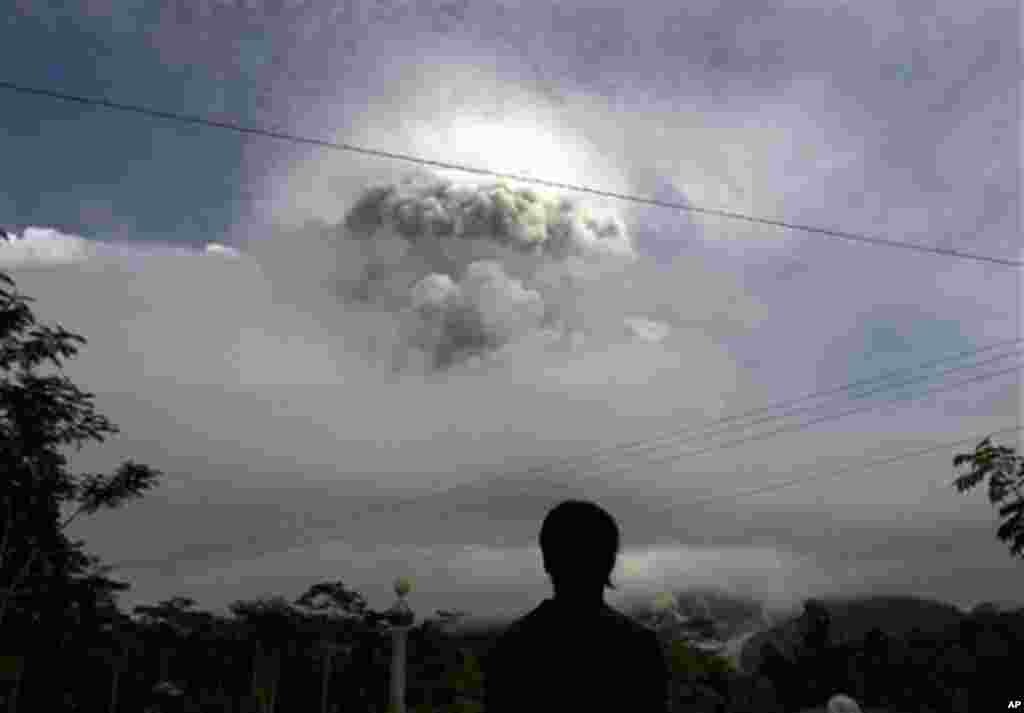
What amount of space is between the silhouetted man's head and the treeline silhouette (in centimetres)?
1012

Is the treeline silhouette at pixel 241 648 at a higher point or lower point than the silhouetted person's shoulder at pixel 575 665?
higher

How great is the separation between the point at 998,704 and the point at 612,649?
3206 inches

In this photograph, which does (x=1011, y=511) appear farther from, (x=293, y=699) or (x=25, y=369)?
(x=293, y=699)

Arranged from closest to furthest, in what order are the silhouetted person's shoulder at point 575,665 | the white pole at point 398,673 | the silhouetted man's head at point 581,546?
the silhouetted person's shoulder at point 575,665 → the silhouetted man's head at point 581,546 → the white pole at point 398,673

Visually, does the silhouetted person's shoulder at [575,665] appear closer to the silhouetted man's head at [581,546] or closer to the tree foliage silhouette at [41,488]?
the silhouetted man's head at [581,546]

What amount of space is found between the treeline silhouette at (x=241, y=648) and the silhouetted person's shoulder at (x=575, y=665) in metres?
10.2

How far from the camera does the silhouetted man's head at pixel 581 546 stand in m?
2.83

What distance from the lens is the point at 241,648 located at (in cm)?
Result: 8531

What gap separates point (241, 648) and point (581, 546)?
87410mm

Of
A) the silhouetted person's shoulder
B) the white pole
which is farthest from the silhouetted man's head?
the white pole

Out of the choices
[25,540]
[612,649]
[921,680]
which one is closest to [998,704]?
[921,680]

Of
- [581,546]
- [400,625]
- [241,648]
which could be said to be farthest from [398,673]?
[241,648]

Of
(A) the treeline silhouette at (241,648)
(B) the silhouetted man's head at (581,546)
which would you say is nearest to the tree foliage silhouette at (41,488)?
(A) the treeline silhouette at (241,648)

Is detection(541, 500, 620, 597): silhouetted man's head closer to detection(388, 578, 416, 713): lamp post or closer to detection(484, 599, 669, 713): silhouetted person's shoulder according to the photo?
detection(484, 599, 669, 713): silhouetted person's shoulder
